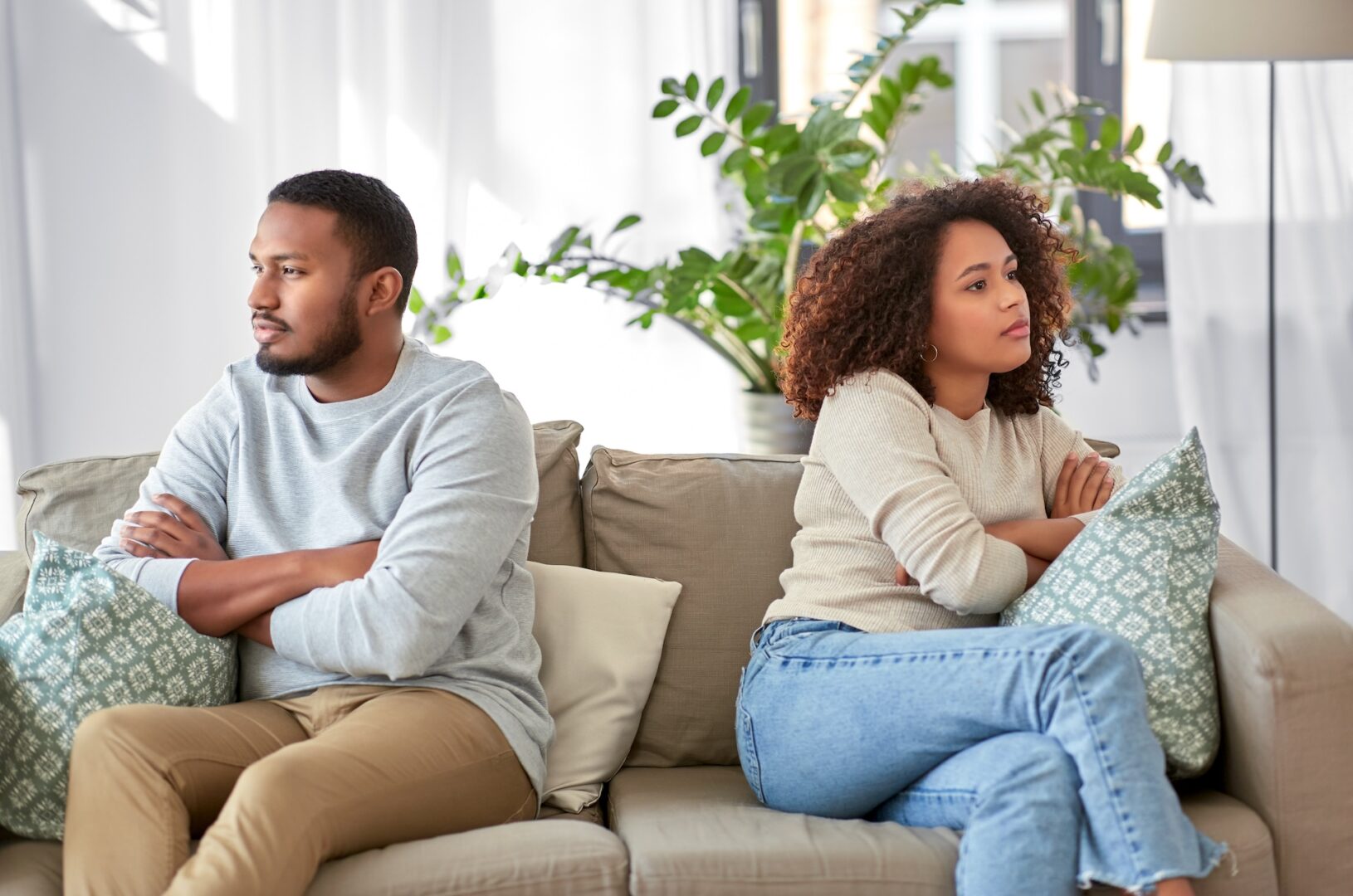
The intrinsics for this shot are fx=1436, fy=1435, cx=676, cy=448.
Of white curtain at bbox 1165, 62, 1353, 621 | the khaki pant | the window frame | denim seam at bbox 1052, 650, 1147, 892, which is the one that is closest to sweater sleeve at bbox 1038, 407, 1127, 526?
denim seam at bbox 1052, 650, 1147, 892

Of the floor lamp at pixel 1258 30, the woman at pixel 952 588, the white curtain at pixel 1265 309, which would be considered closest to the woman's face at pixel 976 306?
the woman at pixel 952 588

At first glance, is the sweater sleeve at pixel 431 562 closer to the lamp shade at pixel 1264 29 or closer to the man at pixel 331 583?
the man at pixel 331 583

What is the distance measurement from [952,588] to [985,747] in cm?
22

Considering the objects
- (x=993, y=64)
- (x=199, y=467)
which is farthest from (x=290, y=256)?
(x=993, y=64)

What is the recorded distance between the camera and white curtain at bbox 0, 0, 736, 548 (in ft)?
10.5

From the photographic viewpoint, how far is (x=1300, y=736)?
1.53m

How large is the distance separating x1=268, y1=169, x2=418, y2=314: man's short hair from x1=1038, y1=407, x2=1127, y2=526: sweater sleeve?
0.87 metres

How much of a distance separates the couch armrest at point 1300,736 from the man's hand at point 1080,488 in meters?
0.30

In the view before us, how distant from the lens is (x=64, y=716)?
1562 millimetres

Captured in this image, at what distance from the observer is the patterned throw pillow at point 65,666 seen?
5.13 ft

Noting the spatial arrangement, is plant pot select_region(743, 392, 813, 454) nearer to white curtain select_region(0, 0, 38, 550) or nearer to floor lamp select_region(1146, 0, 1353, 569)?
floor lamp select_region(1146, 0, 1353, 569)

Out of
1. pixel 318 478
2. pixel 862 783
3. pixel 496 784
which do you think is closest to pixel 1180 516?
pixel 862 783

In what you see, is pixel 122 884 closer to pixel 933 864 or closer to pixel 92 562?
pixel 92 562

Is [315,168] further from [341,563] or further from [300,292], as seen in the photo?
[341,563]
